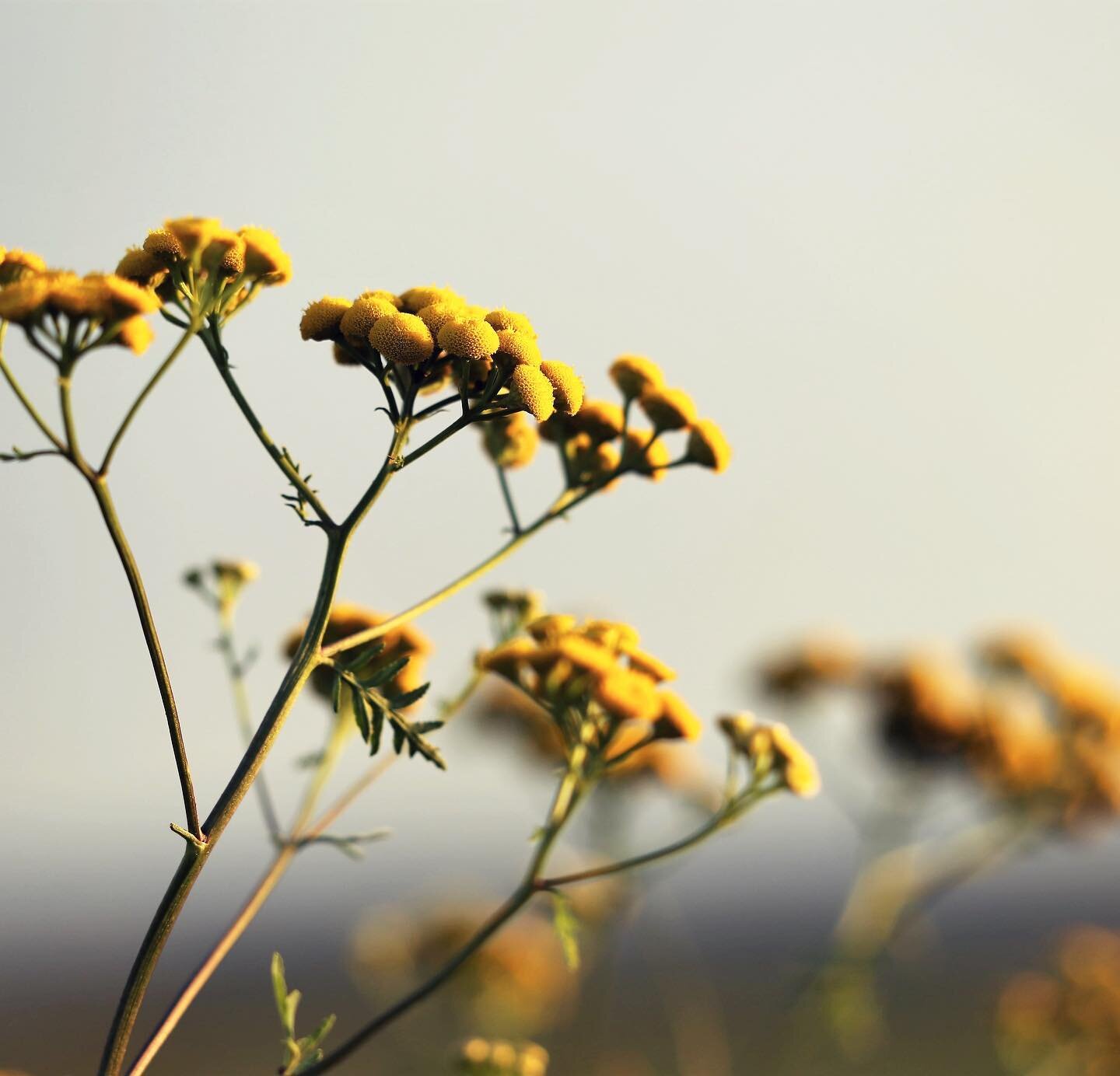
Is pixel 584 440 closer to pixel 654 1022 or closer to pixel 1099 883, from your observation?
pixel 654 1022

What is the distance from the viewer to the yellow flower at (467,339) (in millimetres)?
3455

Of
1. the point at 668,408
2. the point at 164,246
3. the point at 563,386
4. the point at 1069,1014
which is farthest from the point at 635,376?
the point at 1069,1014

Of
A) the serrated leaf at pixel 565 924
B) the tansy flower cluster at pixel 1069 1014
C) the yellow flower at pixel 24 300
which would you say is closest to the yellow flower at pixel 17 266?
A: the yellow flower at pixel 24 300

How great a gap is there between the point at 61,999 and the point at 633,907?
3241 inches

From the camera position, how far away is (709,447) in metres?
4.68

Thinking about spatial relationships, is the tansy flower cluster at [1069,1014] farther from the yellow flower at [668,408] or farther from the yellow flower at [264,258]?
the yellow flower at [264,258]

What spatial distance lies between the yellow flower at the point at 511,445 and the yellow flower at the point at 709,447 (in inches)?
23.6

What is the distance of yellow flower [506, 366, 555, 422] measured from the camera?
3484 mm

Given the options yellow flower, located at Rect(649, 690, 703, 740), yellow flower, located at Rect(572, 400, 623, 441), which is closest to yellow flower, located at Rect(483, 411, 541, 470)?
yellow flower, located at Rect(572, 400, 623, 441)

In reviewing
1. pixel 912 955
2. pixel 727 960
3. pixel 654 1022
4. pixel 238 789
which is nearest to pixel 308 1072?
pixel 238 789

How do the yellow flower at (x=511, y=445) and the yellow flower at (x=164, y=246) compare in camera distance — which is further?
the yellow flower at (x=511, y=445)

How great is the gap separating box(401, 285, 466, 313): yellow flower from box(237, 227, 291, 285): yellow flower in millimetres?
372

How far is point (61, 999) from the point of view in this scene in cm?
7975

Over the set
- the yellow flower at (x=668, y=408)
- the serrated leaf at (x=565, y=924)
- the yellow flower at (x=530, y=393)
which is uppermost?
the yellow flower at (x=668, y=408)
